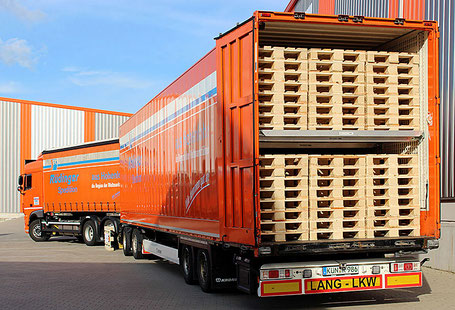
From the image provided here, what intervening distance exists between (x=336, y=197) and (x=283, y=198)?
0.80m

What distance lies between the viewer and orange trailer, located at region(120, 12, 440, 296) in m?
8.20

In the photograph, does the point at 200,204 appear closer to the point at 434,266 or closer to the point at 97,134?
the point at 434,266

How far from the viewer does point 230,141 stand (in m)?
8.74

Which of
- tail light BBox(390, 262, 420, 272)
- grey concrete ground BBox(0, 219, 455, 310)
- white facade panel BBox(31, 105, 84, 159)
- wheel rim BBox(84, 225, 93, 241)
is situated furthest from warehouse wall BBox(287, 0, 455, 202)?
white facade panel BBox(31, 105, 84, 159)

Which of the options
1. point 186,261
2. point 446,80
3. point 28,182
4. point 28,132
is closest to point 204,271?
point 186,261

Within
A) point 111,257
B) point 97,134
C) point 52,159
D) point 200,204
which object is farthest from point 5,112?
point 200,204

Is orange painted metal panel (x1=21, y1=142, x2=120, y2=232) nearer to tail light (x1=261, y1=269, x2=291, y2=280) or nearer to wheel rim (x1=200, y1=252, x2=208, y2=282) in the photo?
wheel rim (x1=200, y1=252, x2=208, y2=282)

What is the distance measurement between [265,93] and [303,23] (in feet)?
3.57

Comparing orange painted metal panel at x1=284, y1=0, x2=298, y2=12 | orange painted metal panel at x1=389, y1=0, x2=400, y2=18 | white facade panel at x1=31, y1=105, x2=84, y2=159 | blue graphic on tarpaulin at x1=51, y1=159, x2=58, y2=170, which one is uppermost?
orange painted metal panel at x1=284, y1=0, x2=298, y2=12

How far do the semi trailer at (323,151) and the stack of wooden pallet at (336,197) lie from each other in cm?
2

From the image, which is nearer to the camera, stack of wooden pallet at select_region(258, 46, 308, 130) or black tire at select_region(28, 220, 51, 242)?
stack of wooden pallet at select_region(258, 46, 308, 130)

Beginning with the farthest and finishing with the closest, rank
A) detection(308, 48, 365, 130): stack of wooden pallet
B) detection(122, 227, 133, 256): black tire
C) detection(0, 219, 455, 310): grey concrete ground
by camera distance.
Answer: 1. detection(122, 227, 133, 256): black tire
2. detection(0, 219, 455, 310): grey concrete ground
3. detection(308, 48, 365, 130): stack of wooden pallet

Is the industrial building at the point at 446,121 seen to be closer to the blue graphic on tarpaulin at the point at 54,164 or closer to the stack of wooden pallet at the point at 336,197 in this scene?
the stack of wooden pallet at the point at 336,197

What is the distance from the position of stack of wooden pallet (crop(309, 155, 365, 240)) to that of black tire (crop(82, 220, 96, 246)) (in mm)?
14246
